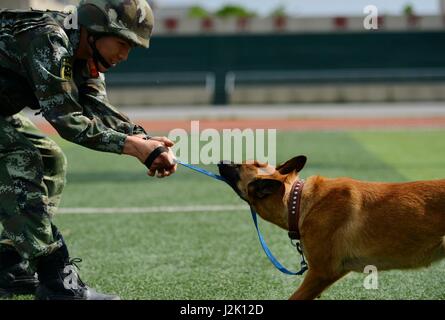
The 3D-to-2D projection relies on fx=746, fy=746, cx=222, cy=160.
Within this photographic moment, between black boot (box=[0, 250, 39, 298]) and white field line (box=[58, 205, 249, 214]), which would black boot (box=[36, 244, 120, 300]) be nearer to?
black boot (box=[0, 250, 39, 298])

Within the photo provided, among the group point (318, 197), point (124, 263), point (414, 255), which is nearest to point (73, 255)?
point (124, 263)

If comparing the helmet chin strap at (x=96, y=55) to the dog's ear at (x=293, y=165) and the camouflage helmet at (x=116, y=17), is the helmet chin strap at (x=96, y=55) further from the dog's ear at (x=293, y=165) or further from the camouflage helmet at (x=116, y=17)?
the dog's ear at (x=293, y=165)

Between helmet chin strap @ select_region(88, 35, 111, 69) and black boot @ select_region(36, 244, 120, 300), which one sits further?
black boot @ select_region(36, 244, 120, 300)

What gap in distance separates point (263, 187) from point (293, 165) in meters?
0.24

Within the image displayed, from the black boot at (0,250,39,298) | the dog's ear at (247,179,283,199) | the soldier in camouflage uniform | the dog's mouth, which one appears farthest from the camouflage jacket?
the black boot at (0,250,39,298)

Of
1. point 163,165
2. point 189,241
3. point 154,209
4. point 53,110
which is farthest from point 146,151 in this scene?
point 154,209

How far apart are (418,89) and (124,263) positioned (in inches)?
1001

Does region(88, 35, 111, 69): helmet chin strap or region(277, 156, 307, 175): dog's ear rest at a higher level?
region(88, 35, 111, 69): helmet chin strap

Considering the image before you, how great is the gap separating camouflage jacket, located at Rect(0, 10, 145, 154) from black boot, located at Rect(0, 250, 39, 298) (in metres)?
1.30

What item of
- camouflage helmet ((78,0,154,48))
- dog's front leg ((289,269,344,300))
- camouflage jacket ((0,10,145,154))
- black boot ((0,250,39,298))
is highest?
camouflage helmet ((78,0,154,48))

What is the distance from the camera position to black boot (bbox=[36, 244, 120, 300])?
4703 mm

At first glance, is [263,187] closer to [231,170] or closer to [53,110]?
[231,170]

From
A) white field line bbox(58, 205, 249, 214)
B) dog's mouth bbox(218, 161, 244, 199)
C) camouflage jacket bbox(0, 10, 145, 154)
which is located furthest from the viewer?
white field line bbox(58, 205, 249, 214)
